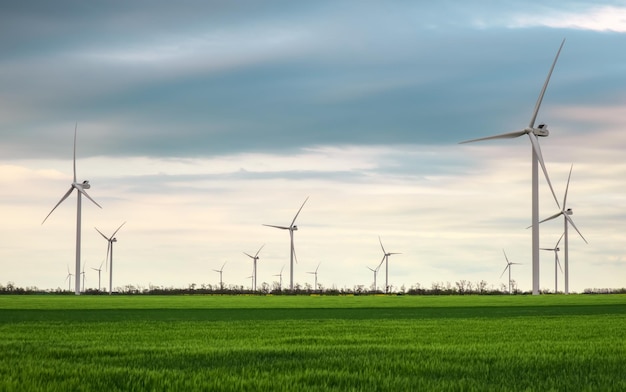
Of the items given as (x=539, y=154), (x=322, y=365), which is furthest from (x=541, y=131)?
(x=322, y=365)

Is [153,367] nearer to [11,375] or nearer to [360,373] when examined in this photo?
[11,375]

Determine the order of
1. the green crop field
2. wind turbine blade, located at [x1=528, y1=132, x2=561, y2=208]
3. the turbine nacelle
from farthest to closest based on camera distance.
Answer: the turbine nacelle
wind turbine blade, located at [x1=528, y1=132, x2=561, y2=208]
the green crop field

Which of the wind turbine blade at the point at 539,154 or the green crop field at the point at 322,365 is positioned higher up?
the wind turbine blade at the point at 539,154

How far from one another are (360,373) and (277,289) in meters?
120

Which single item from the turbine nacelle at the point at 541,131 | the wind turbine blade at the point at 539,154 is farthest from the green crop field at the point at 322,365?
the turbine nacelle at the point at 541,131

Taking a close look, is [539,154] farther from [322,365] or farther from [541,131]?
[322,365]

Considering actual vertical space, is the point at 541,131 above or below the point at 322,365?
above

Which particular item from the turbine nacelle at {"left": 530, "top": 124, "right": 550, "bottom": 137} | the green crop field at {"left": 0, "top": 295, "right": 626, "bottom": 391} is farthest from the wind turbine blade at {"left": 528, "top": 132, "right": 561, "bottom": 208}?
the green crop field at {"left": 0, "top": 295, "right": 626, "bottom": 391}

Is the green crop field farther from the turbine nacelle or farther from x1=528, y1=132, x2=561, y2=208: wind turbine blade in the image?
the turbine nacelle

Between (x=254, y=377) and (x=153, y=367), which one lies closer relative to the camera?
(x=254, y=377)

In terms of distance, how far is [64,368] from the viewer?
11.8 meters

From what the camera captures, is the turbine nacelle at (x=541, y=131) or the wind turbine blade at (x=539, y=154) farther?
the turbine nacelle at (x=541, y=131)

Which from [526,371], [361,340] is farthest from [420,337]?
[526,371]

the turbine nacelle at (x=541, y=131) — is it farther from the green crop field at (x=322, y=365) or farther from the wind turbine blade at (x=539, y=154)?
the green crop field at (x=322, y=365)
